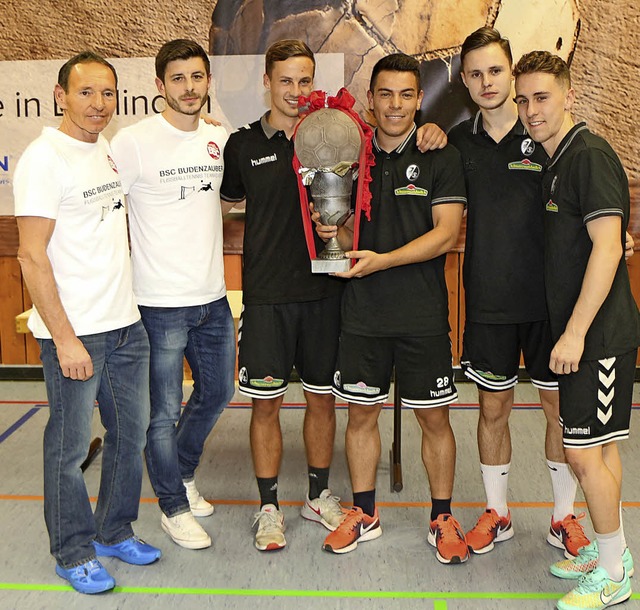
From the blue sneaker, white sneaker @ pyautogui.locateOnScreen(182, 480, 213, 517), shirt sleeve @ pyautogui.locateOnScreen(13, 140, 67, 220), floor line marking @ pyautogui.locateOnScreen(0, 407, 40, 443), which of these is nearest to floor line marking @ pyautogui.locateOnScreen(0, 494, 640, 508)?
white sneaker @ pyautogui.locateOnScreen(182, 480, 213, 517)

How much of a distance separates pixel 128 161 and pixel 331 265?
92cm

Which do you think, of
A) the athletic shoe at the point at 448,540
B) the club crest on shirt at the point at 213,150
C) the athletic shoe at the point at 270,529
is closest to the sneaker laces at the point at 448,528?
the athletic shoe at the point at 448,540

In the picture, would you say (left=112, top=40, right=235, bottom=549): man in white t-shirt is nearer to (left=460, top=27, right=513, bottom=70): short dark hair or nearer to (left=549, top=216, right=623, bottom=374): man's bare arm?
(left=460, top=27, right=513, bottom=70): short dark hair

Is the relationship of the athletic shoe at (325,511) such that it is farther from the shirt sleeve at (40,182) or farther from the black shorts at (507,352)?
the shirt sleeve at (40,182)

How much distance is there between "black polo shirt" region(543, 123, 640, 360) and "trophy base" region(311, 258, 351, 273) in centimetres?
74

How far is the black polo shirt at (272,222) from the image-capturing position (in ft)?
10.7

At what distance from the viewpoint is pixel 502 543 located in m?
3.44

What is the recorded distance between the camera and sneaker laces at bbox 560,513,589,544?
329 cm

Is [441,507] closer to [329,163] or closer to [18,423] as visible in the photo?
[329,163]

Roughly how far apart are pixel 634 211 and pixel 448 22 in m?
1.95

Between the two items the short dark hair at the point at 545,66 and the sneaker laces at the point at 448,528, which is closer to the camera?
the short dark hair at the point at 545,66

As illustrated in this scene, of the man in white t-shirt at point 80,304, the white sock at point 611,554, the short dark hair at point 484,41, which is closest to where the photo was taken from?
the man in white t-shirt at point 80,304

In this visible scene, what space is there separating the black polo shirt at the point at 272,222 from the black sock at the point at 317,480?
0.87 meters

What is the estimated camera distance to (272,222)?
3279 mm
